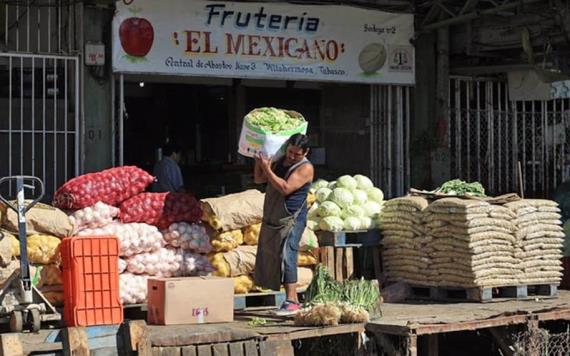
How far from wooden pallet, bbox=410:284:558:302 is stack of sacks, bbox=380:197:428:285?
0.17 metres

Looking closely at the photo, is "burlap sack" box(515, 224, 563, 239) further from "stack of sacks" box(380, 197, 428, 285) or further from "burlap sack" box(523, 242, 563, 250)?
"stack of sacks" box(380, 197, 428, 285)

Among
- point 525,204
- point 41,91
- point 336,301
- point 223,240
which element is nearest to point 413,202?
point 525,204

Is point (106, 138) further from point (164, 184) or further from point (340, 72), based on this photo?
point (340, 72)

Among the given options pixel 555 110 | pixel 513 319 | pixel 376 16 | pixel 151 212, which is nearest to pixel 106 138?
pixel 151 212

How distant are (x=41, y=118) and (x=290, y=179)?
4.34 m

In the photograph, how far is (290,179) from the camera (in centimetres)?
881

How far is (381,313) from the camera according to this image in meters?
9.09

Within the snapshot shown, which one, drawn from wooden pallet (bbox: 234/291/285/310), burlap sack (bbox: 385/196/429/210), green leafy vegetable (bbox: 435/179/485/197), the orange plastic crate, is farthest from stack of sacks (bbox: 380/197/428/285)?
the orange plastic crate

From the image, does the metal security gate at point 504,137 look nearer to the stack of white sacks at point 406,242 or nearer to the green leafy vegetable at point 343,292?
the stack of white sacks at point 406,242

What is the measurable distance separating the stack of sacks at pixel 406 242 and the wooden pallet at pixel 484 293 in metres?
0.17

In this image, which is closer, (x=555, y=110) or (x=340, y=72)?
(x=340, y=72)

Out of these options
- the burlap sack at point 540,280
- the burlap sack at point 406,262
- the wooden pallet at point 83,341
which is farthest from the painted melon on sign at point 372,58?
the wooden pallet at point 83,341

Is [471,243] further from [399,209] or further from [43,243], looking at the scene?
[43,243]

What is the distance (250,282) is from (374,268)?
6.85 feet
